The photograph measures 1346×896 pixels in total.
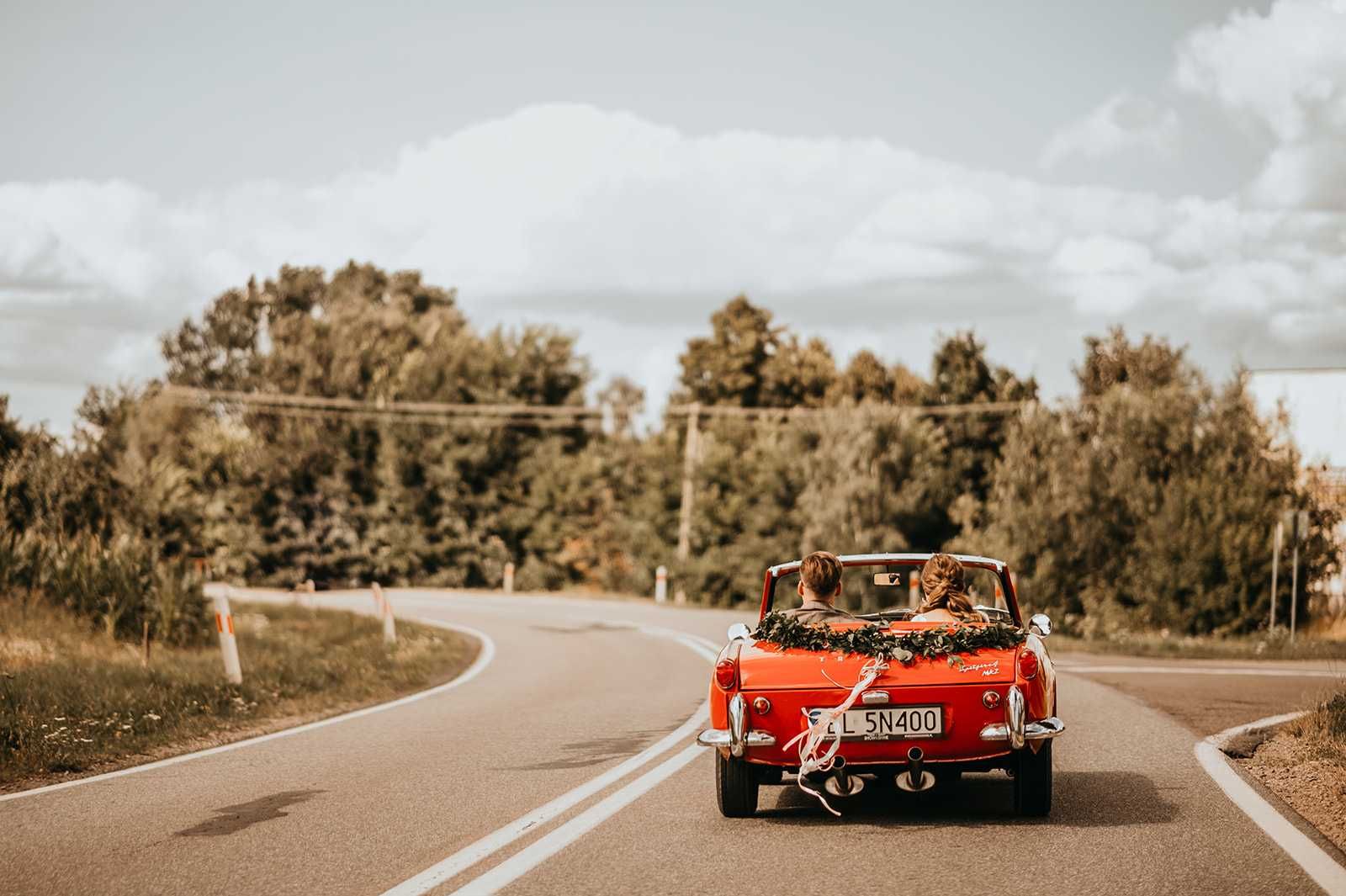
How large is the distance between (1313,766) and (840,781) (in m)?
3.82

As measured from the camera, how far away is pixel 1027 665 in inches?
291

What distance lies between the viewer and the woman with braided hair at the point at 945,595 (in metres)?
8.22

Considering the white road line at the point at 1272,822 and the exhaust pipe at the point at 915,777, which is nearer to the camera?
the white road line at the point at 1272,822

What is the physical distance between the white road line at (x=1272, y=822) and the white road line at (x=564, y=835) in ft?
10.5

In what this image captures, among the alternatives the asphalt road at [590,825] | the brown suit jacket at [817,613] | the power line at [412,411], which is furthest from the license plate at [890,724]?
the power line at [412,411]

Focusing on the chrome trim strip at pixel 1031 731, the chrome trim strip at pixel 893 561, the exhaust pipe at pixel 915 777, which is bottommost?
the exhaust pipe at pixel 915 777

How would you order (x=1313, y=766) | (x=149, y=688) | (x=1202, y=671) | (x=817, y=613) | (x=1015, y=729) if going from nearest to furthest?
(x=1015, y=729) < (x=817, y=613) < (x=1313, y=766) < (x=149, y=688) < (x=1202, y=671)

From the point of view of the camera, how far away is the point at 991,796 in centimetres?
846

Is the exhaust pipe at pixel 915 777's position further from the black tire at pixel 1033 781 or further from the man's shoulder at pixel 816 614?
the man's shoulder at pixel 816 614

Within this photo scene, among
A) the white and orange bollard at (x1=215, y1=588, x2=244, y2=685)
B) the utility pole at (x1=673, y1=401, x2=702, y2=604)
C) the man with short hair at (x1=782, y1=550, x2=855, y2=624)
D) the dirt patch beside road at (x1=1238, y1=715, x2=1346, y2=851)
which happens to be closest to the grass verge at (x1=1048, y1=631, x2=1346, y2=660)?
the dirt patch beside road at (x1=1238, y1=715, x2=1346, y2=851)

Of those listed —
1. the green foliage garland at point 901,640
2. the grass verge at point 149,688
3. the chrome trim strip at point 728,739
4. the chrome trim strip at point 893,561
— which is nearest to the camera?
the chrome trim strip at point 728,739

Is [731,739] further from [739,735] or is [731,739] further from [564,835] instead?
[564,835]

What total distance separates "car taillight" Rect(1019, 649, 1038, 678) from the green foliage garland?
0.12 metres

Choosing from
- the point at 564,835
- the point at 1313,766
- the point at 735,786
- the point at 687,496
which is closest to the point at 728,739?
the point at 735,786
